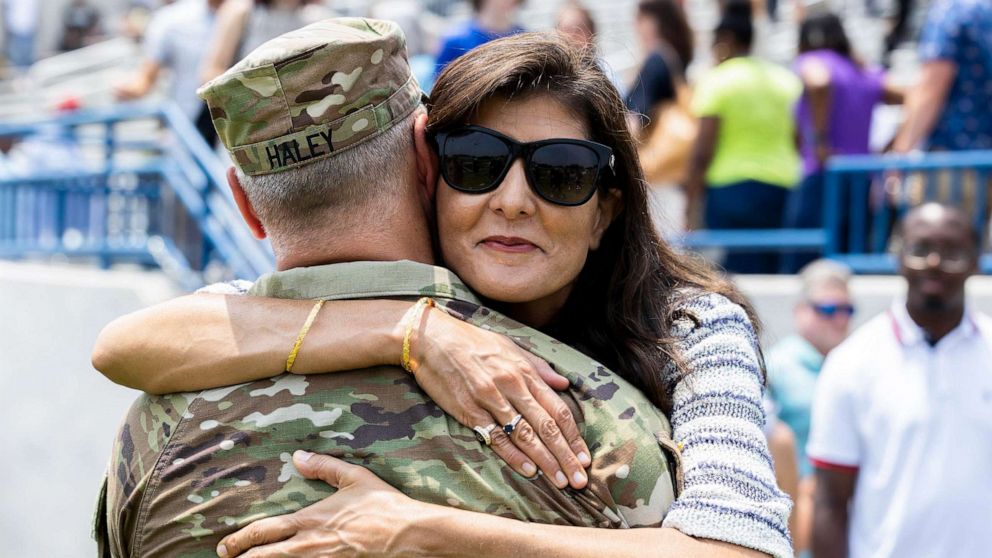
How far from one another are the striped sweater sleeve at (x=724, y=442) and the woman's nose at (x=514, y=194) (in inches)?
15.6

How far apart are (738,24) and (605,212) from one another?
483 cm

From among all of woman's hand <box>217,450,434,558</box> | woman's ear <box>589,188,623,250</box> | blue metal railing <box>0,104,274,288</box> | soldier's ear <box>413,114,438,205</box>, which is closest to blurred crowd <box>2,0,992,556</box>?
blue metal railing <box>0,104,274,288</box>

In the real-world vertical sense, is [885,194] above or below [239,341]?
below

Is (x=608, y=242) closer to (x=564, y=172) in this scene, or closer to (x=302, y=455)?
(x=564, y=172)

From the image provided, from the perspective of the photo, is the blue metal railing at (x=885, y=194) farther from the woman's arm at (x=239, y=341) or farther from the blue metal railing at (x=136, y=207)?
the woman's arm at (x=239, y=341)

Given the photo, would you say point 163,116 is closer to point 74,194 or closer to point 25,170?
point 74,194

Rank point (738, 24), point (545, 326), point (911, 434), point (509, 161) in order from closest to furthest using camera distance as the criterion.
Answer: point (509, 161) → point (545, 326) → point (911, 434) → point (738, 24)

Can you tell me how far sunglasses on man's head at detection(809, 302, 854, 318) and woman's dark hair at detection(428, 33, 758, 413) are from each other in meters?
3.68

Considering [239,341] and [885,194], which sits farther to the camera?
[885,194]

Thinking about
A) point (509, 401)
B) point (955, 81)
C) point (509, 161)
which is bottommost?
point (955, 81)

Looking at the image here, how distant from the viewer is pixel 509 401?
2.13m

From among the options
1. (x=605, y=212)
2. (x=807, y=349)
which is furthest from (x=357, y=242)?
(x=807, y=349)

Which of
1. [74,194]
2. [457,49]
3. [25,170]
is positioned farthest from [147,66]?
[457,49]

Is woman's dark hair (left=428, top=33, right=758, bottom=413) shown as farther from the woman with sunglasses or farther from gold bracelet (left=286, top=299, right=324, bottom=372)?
gold bracelet (left=286, top=299, right=324, bottom=372)
